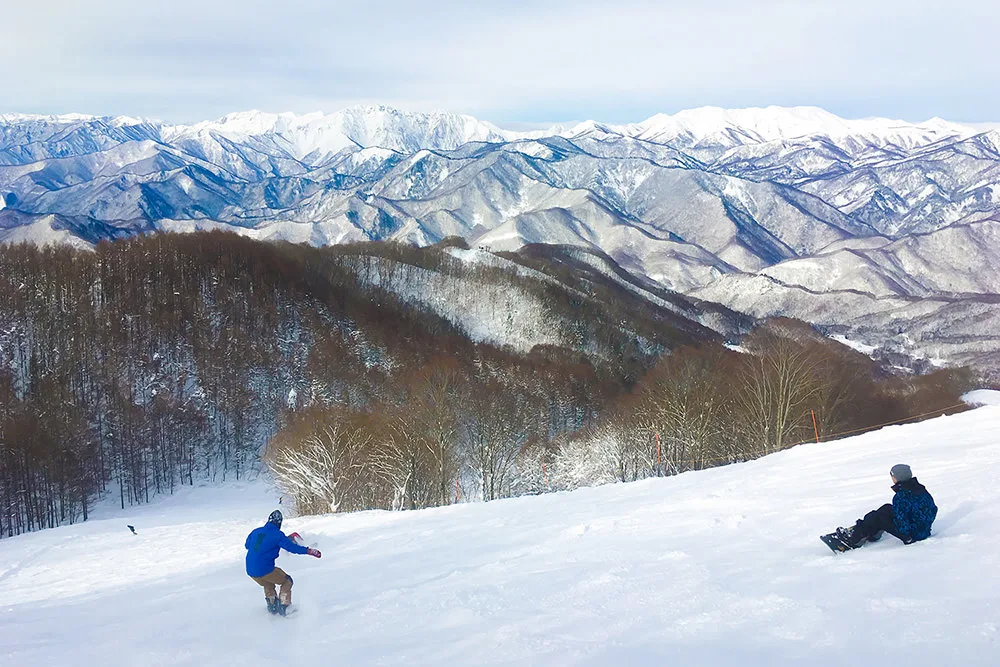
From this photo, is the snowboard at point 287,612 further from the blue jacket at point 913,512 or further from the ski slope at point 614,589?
the blue jacket at point 913,512

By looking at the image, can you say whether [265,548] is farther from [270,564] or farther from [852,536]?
[852,536]

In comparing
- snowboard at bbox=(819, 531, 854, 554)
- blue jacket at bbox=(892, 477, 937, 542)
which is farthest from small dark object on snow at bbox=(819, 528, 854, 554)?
blue jacket at bbox=(892, 477, 937, 542)

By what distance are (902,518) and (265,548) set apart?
1041cm

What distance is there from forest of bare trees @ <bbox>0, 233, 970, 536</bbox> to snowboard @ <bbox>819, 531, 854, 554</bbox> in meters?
21.3

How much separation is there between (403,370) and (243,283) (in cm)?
3386

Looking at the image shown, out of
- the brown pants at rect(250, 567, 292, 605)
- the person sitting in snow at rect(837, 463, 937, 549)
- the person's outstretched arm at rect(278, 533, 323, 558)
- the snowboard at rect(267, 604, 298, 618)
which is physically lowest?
the snowboard at rect(267, 604, 298, 618)

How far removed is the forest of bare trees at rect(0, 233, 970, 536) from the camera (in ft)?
141

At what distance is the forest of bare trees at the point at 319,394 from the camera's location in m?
43.1

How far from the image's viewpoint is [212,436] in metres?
68.7

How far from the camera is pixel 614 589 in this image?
916cm

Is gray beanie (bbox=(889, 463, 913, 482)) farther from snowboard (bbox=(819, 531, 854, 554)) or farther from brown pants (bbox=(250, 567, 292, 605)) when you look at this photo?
brown pants (bbox=(250, 567, 292, 605))

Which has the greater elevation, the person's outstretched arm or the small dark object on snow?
the small dark object on snow

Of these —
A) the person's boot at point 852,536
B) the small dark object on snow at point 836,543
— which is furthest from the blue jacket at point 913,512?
the small dark object on snow at point 836,543

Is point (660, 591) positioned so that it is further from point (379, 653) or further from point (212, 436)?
point (212, 436)
